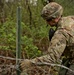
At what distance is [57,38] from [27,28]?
6968mm

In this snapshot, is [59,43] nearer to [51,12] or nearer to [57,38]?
[57,38]

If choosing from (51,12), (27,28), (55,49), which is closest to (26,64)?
(55,49)

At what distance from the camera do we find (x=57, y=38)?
390 cm

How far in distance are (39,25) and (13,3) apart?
2387mm

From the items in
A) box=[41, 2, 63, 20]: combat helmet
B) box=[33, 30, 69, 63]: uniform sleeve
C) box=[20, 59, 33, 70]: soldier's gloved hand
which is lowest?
box=[20, 59, 33, 70]: soldier's gloved hand

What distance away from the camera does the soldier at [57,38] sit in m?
3.87

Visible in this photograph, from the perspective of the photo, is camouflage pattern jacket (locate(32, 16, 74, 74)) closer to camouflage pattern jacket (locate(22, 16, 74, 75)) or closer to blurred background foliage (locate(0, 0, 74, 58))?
camouflage pattern jacket (locate(22, 16, 74, 75))

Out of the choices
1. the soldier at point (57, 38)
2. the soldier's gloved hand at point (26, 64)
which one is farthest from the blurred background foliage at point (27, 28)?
the soldier's gloved hand at point (26, 64)

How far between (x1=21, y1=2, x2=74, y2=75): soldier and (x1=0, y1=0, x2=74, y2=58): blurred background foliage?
3871 mm

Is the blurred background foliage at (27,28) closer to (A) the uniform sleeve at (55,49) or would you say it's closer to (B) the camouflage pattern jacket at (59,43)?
(B) the camouflage pattern jacket at (59,43)

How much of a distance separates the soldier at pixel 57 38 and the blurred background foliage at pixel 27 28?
Result: 3.87 metres

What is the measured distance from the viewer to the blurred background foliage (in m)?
Answer: 8.49

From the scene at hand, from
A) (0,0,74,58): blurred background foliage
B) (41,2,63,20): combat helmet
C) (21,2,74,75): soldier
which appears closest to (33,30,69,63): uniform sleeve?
(21,2,74,75): soldier

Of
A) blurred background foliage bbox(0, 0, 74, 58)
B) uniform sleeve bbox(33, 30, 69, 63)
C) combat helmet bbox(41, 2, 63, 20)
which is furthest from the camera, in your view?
blurred background foliage bbox(0, 0, 74, 58)
